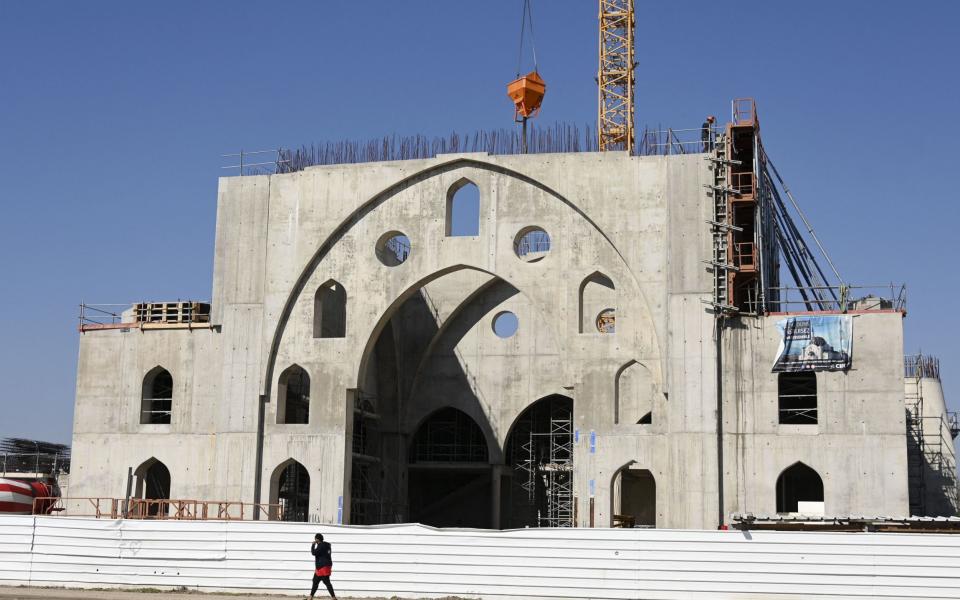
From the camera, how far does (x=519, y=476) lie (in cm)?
5059

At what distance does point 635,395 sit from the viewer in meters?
47.2

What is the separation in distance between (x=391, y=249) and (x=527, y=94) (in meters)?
9.27

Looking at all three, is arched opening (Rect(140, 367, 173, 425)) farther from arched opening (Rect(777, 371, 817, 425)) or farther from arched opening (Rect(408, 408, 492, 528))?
arched opening (Rect(777, 371, 817, 425))

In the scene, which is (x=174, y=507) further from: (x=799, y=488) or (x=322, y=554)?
(x=799, y=488)

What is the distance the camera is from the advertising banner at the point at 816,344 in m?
37.7

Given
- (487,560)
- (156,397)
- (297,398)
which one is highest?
(297,398)

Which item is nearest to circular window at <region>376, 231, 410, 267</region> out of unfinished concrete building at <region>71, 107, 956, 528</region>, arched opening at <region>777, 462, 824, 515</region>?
unfinished concrete building at <region>71, 107, 956, 528</region>

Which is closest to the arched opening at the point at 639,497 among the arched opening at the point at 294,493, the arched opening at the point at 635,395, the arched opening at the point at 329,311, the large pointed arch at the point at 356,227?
the arched opening at the point at 635,395

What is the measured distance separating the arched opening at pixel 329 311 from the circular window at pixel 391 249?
1.96 m

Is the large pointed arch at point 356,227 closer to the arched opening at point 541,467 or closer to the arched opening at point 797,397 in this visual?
the arched opening at point 797,397

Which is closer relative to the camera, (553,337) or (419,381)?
(553,337)

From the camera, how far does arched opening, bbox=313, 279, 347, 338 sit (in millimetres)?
42594

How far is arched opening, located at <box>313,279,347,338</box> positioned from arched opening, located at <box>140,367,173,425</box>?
586 cm

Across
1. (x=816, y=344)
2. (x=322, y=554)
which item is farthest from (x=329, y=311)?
(x=322, y=554)
